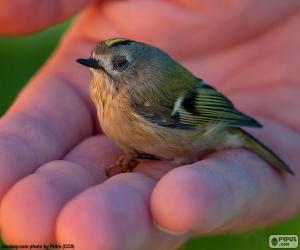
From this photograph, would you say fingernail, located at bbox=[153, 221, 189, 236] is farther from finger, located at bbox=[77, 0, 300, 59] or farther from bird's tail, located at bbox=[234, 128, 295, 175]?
finger, located at bbox=[77, 0, 300, 59]

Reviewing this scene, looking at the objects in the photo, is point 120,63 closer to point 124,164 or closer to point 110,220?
point 124,164

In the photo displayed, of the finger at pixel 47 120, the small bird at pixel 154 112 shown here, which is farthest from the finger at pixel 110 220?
the small bird at pixel 154 112

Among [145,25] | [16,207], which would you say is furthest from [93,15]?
[16,207]

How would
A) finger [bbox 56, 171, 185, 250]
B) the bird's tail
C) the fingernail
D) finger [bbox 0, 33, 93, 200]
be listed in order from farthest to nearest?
the bird's tail
finger [bbox 0, 33, 93, 200]
the fingernail
finger [bbox 56, 171, 185, 250]

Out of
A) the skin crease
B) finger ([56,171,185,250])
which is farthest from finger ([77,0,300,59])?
finger ([56,171,185,250])

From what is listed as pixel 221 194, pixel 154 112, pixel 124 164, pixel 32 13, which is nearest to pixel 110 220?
pixel 221 194

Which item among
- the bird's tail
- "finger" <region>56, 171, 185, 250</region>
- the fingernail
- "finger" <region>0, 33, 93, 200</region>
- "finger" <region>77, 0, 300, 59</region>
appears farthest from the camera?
"finger" <region>77, 0, 300, 59</region>

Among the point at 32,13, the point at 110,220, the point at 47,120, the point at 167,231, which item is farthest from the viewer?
the point at 32,13

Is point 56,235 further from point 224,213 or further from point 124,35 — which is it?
point 124,35
